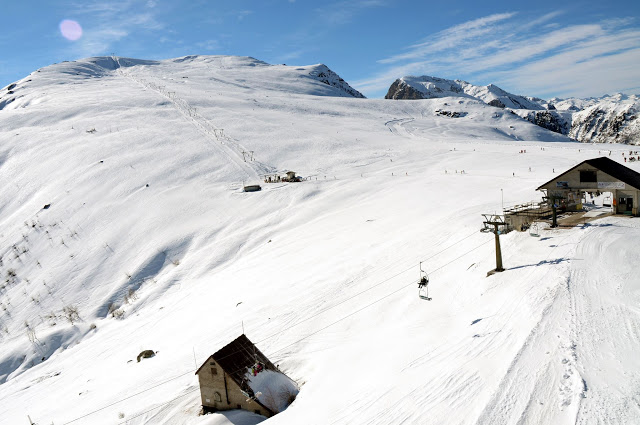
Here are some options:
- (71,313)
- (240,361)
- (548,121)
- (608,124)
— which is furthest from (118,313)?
(608,124)

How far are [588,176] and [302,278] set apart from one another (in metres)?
18.6

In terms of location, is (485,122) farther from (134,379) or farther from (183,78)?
(134,379)

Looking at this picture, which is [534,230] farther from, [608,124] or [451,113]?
[608,124]

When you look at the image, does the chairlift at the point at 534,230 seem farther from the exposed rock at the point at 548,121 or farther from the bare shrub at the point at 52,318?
the exposed rock at the point at 548,121

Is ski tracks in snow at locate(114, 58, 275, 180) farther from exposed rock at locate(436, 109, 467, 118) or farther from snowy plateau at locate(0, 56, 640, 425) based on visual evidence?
exposed rock at locate(436, 109, 467, 118)

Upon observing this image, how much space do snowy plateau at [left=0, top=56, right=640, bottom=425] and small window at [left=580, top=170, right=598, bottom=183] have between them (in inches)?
80.3

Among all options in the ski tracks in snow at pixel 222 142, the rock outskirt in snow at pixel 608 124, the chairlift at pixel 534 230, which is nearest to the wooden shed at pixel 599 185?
the chairlift at pixel 534 230

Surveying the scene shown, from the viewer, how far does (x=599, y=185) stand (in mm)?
24891

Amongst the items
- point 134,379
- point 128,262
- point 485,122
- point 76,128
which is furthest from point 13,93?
point 485,122

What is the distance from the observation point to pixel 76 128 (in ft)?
209

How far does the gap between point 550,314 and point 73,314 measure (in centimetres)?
2926

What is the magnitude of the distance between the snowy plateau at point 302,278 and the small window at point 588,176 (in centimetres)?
204

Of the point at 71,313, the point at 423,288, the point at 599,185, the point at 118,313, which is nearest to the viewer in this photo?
the point at 423,288

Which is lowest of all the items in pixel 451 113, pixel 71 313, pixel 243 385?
pixel 71 313
